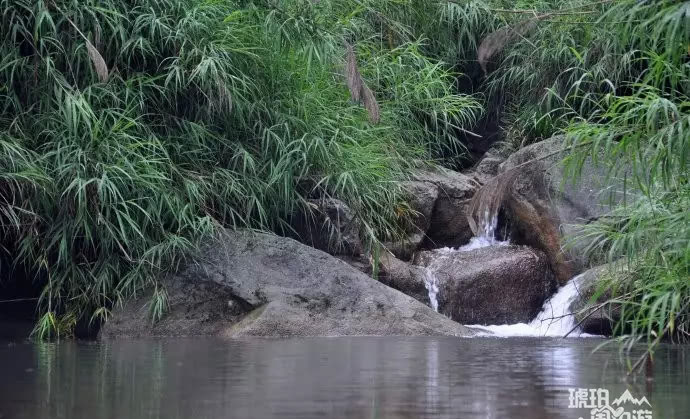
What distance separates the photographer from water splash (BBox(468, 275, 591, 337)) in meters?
7.68

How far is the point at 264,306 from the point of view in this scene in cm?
695

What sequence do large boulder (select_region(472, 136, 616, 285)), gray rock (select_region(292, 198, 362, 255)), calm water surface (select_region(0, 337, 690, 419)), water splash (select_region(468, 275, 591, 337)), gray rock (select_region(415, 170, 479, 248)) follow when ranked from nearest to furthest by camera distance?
1. calm water surface (select_region(0, 337, 690, 419))
2. water splash (select_region(468, 275, 591, 337))
3. gray rock (select_region(292, 198, 362, 255))
4. large boulder (select_region(472, 136, 616, 285))
5. gray rock (select_region(415, 170, 479, 248))

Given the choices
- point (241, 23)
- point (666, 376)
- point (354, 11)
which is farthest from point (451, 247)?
point (666, 376)

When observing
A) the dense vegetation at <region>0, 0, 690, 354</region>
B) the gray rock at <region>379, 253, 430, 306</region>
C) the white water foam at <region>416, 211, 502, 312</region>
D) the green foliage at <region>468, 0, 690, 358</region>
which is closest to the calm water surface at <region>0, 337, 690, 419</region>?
the green foliage at <region>468, 0, 690, 358</region>

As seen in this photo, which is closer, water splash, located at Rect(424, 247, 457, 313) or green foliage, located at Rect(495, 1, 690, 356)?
green foliage, located at Rect(495, 1, 690, 356)

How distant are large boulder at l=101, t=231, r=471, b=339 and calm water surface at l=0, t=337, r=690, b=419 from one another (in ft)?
1.66

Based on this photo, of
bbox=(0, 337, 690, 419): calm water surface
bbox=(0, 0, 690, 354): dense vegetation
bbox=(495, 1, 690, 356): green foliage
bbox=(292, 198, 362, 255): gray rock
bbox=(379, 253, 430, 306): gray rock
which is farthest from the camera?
bbox=(379, 253, 430, 306): gray rock

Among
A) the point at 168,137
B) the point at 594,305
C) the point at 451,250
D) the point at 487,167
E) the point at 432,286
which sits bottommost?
the point at 594,305

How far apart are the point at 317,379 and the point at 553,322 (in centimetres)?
390

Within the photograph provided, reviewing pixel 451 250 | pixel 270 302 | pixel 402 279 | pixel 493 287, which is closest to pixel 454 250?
pixel 451 250

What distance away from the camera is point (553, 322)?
7.83 metres

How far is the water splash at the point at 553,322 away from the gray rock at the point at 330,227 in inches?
48.2

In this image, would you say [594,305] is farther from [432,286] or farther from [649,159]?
[649,159]

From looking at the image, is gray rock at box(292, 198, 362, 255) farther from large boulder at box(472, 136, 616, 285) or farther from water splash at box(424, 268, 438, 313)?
large boulder at box(472, 136, 616, 285)
